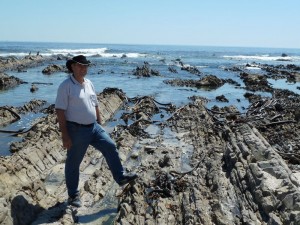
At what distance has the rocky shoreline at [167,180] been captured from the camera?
672 cm

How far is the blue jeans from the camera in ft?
21.5

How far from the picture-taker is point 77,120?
6465 millimetres

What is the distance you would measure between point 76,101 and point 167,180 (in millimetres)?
3039

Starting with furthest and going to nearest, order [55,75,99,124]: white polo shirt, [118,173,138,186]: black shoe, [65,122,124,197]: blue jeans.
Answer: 1. [118,173,138,186]: black shoe
2. [65,122,124,197]: blue jeans
3. [55,75,99,124]: white polo shirt

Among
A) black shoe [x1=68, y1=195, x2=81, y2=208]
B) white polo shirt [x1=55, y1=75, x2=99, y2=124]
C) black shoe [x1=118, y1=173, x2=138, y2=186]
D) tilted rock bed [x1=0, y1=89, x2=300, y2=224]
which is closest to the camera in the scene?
white polo shirt [x1=55, y1=75, x2=99, y2=124]

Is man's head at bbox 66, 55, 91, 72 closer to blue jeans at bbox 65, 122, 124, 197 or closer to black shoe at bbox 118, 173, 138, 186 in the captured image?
blue jeans at bbox 65, 122, 124, 197

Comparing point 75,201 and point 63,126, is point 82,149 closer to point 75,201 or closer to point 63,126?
point 63,126

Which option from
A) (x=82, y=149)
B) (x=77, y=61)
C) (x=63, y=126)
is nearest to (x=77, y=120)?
(x=63, y=126)

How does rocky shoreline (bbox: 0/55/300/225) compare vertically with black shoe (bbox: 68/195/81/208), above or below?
below

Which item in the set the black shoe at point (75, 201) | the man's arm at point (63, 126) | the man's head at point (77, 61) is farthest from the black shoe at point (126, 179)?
the man's head at point (77, 61)

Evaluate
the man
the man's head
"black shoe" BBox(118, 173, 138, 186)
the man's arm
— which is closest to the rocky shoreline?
"black shoe" BBox(118, 173, 138, 186)

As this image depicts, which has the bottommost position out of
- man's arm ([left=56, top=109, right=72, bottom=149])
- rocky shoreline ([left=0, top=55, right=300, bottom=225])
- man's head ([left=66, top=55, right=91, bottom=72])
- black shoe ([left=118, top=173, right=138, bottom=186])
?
rocky shoreline ([left=0, top=55, right=300, bottom=225])

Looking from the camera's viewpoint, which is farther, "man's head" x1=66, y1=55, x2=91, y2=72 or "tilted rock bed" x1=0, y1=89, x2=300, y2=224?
"tilted rock bed" x1=0, y1=89, x2=300, y2=224

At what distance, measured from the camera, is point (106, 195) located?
26.0 ft
